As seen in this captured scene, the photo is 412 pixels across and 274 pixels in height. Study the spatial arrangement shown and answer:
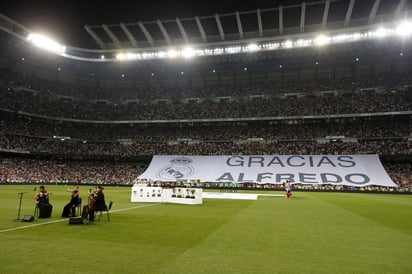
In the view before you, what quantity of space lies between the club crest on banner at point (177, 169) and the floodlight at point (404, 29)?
4290cm

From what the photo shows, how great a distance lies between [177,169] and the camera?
182 feet

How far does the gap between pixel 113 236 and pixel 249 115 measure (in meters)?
53.3

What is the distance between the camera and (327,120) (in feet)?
194

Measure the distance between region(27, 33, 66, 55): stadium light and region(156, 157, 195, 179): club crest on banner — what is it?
33.9m

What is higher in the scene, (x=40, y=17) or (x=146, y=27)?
(x=146, y=27)

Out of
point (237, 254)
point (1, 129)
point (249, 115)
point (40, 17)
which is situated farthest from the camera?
point (249, 115)

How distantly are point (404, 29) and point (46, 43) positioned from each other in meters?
66.2

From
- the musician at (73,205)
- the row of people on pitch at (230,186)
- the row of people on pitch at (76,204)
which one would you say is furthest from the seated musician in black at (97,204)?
the row of people on pitch at (230,186)

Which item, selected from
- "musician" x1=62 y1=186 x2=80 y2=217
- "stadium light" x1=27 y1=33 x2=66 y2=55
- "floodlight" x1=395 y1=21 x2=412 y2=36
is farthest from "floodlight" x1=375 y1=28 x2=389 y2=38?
"stadium light" x1=27 y1=33 x2=66 y2=55


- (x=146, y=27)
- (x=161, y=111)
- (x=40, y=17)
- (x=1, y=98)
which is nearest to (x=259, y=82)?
(x=161, y=111)

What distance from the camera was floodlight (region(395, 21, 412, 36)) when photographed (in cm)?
4572

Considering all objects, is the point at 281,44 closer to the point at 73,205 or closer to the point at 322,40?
the point at 322,40

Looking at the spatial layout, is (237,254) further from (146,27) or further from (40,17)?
(146,27)

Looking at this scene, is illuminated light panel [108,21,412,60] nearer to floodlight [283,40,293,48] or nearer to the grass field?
floodlight [283,40,293,48]
